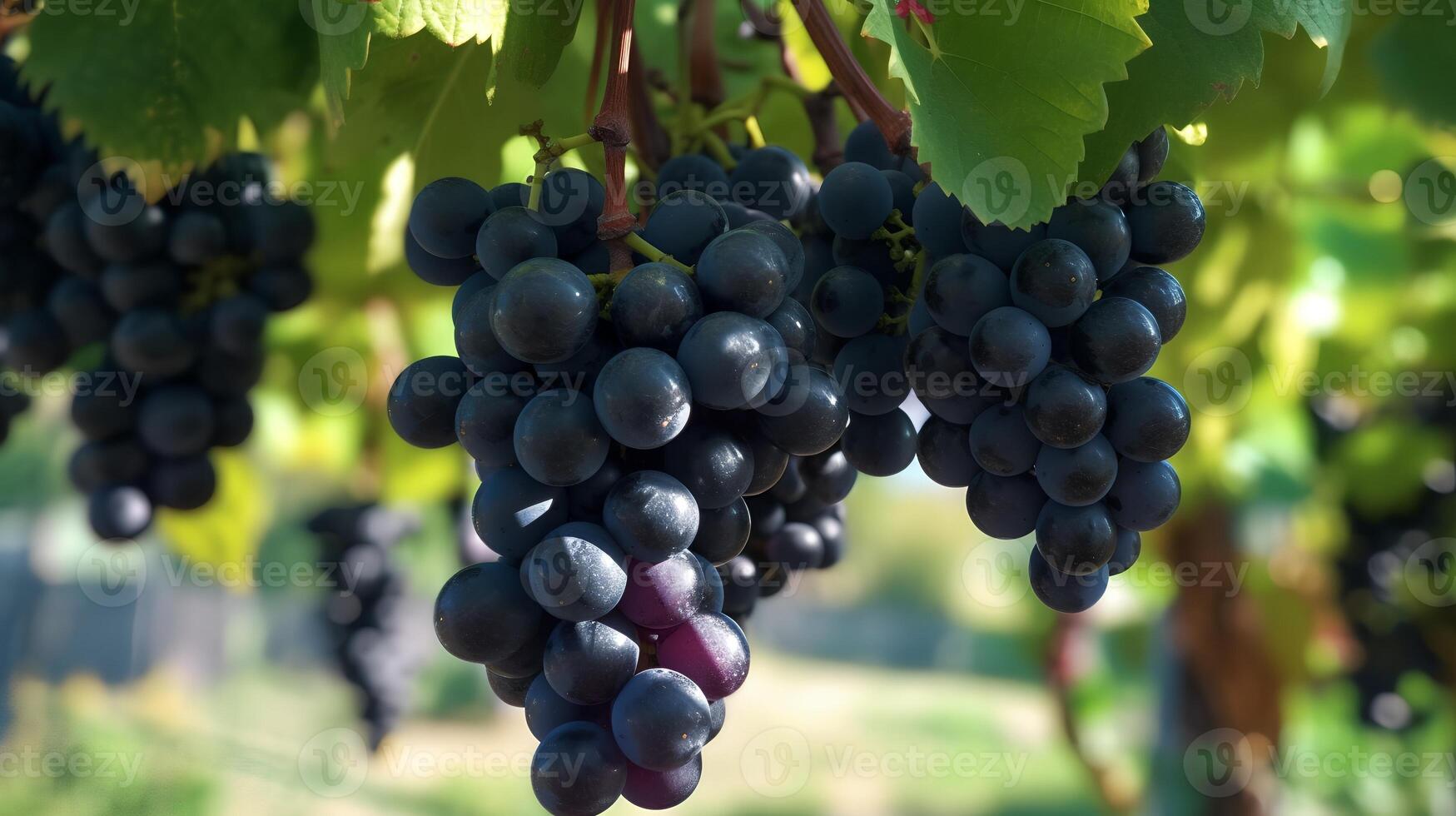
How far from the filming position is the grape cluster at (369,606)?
236 cm

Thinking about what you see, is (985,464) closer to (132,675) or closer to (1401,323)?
(1401,323)

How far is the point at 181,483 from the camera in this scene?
1403 mm

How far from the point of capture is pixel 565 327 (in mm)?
642

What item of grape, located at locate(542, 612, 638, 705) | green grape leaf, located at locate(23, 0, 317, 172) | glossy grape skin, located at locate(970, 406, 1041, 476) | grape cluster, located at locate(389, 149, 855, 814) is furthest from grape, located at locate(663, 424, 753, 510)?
green grape leaf, located at locate(23, 0, 317, 172)

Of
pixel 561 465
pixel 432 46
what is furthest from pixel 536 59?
pixel 561 465

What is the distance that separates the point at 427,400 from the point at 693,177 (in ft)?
1.06

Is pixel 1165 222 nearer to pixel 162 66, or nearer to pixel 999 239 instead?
pixel 999 239

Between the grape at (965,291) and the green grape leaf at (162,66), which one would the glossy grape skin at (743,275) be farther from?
the green grape leaf at (162,66)

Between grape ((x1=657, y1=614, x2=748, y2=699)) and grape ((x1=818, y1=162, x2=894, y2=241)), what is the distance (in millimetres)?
345

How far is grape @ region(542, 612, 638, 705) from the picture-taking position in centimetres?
63

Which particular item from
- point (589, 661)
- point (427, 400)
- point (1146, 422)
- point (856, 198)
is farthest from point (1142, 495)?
point (427, 400)

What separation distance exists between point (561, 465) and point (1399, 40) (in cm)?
148

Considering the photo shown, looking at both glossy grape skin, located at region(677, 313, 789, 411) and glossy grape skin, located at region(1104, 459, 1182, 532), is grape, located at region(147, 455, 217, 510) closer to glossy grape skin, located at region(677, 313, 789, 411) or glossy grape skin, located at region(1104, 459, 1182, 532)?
glossy grape skin, located at region(677, 313, 789, 411)

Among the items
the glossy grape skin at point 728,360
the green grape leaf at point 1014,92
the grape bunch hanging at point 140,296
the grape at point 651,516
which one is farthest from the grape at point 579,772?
the grape bunch hanging at point 140,296
